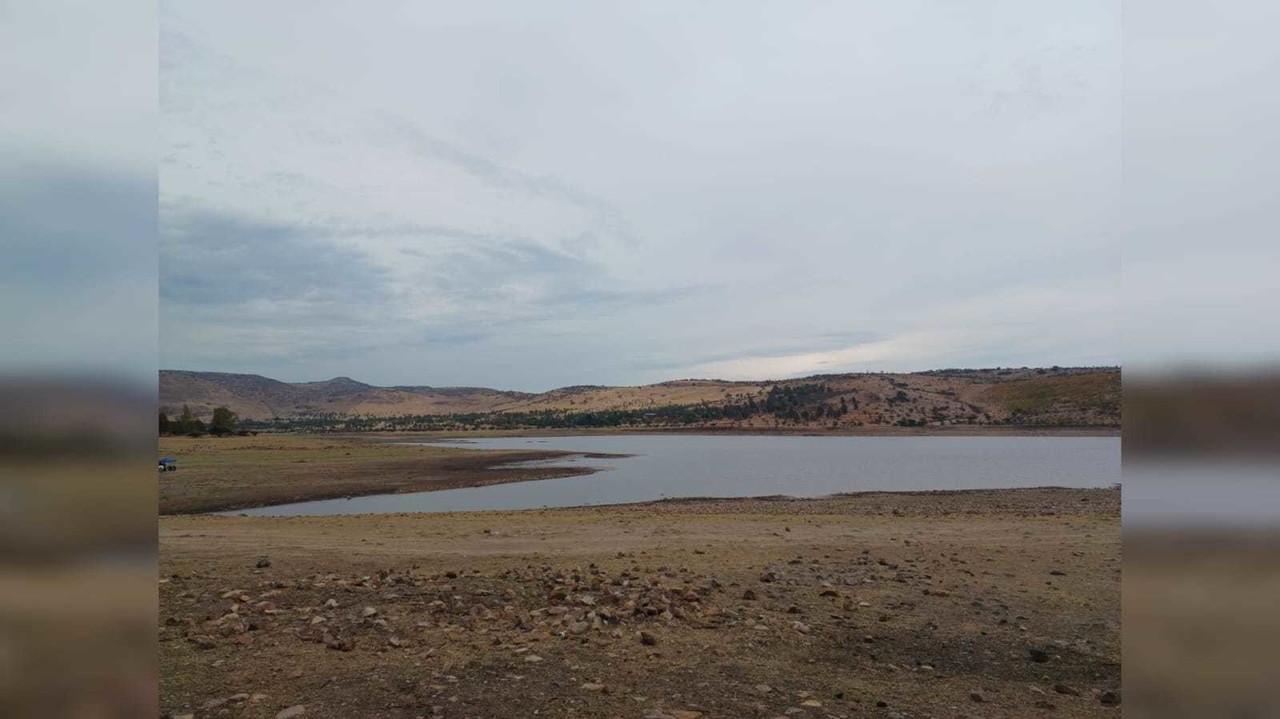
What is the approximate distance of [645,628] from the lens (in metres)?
6.48

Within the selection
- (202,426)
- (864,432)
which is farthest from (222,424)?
(864,432)

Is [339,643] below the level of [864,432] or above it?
above

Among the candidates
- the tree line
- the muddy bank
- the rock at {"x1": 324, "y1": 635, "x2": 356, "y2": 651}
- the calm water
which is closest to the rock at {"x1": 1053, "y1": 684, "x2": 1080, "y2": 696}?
the rock at {"x1": 324, "y1": 635, "x2": 356, "y2": 651}

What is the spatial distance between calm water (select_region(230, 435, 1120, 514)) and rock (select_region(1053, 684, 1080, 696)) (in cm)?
1878

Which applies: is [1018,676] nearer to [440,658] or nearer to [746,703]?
[746,703]

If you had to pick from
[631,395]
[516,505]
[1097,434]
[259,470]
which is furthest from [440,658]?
[631,395]

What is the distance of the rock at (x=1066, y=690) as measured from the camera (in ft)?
16.6

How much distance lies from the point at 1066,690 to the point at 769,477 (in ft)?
95.1

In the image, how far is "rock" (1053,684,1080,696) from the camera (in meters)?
5.07

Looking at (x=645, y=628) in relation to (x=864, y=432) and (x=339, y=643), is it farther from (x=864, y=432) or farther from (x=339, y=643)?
(x=864, y=432)

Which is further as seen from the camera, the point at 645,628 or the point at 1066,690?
the point at 645,628

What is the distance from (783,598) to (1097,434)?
7323 cm

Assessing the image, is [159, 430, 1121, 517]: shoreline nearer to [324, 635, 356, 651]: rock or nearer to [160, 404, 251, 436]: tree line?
[160, 404, 251, 436]: tree line

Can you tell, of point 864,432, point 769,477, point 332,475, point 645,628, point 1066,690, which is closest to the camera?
point 1066,690
